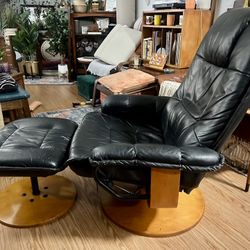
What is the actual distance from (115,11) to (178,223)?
322 cm

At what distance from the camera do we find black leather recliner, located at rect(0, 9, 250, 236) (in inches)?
42.3

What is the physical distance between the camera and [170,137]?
1527 millimetres

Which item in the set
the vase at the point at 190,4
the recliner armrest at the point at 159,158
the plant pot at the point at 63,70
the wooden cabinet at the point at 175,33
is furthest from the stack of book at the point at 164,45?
the plant pot at the point at 63,70

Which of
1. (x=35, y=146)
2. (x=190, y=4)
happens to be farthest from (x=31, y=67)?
(x=35, y=146)

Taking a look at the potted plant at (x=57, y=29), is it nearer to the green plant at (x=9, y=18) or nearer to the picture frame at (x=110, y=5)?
the green plant at (x=9, y=18)

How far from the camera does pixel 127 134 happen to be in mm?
1564

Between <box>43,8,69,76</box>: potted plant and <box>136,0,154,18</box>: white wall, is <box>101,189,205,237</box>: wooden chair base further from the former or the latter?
<box>43,8,69,76</box>: potted plant

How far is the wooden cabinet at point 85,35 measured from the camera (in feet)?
12.5

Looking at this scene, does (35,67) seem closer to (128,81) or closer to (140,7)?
(140,7)

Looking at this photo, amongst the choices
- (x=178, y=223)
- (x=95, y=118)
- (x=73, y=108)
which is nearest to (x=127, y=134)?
(x=95, y=118)

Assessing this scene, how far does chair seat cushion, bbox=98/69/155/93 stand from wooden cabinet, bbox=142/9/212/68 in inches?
13.8

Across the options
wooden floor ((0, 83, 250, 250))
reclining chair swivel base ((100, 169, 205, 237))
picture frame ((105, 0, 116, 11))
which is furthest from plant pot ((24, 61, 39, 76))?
reclining chair swivel base ((100, 169, 205, 237))

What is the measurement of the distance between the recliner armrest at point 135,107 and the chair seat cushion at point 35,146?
289 mm

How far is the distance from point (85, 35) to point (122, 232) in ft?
10.8
